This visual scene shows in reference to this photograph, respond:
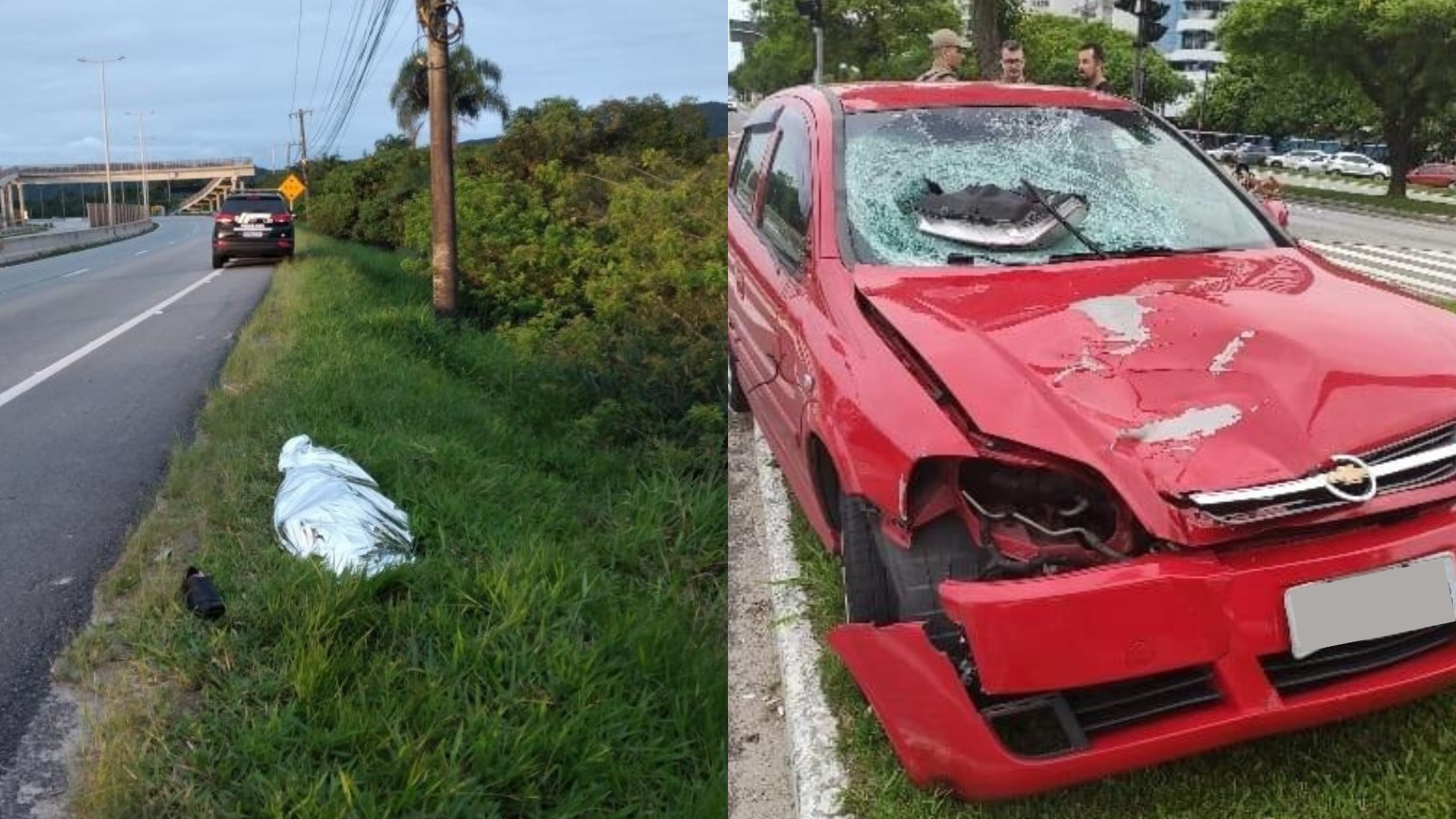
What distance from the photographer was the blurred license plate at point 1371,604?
Answer: 2.18m

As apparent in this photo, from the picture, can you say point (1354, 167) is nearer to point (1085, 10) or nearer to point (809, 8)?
point (1085, 10)

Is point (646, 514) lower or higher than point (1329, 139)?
lower

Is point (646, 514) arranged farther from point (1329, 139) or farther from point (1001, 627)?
point (1329, 139)

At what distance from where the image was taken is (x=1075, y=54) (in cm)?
4109

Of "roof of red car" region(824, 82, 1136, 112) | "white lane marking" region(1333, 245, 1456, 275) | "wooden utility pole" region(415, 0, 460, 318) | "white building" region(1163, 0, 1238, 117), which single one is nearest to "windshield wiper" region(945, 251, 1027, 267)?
"roof of red car" region(824, 82, 1136, 112)

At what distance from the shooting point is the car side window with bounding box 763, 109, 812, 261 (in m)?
3.78

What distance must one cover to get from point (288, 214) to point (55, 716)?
73.2ft

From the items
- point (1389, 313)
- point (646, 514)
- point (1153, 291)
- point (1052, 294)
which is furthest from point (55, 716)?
point (1389, 313)

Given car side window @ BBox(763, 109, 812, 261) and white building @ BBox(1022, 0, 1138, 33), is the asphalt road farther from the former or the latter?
white building @ BBox(1022, 0, 1138, 33)

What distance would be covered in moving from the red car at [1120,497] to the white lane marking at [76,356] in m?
7.68

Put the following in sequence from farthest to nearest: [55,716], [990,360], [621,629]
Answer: [621,629]
[55,716]
[990,360]

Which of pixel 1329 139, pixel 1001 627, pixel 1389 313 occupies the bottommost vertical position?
pixel 1001 627

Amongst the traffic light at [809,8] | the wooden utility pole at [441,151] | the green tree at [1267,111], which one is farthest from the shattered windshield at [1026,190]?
the green tree at [1267,111]

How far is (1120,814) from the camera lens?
238 centimetres
